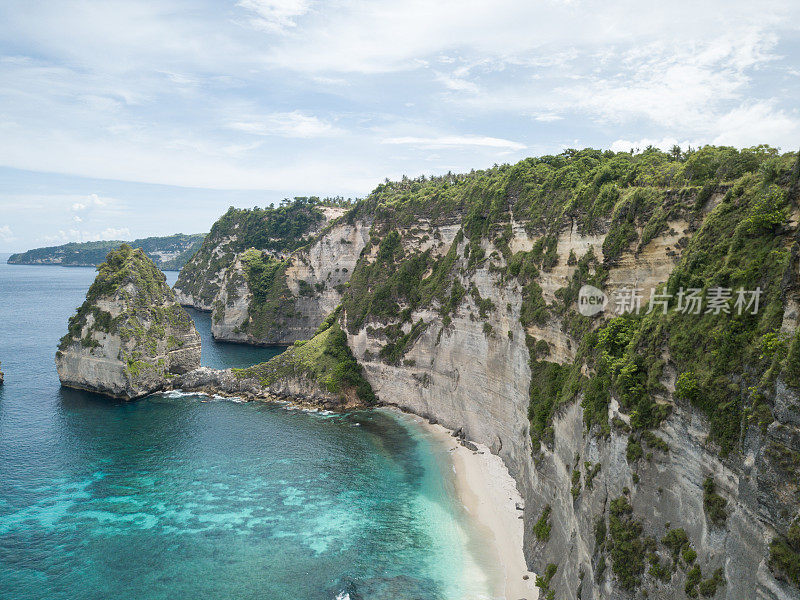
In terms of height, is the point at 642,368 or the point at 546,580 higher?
the point at 642,368

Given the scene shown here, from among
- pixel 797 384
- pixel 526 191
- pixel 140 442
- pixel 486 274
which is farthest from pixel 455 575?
pixel 140 442

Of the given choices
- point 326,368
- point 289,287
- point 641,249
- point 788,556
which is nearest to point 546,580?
point 788,556

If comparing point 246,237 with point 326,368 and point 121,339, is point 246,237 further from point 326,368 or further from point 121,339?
point 326,368

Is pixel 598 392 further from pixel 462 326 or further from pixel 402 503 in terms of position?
pixel 462 326

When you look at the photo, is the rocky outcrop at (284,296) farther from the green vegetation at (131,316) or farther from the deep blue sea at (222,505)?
the deep blue sea at (222,505)

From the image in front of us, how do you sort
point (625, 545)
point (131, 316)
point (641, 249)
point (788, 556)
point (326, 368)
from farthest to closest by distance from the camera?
point (131, 316) → point (326, 368) → point (641, 249) → point (625, 545) → point (788, 556)

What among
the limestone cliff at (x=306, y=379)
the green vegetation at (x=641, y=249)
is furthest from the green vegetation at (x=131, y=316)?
the green vegetation at (x=641, y=249)

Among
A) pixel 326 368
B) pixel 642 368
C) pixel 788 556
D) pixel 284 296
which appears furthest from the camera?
pixel 284 296

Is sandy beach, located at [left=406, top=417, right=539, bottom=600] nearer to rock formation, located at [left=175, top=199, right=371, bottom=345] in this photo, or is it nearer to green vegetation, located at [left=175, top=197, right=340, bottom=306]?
rock formation, located at [left=175, top=199, right=371, bottom=345]
